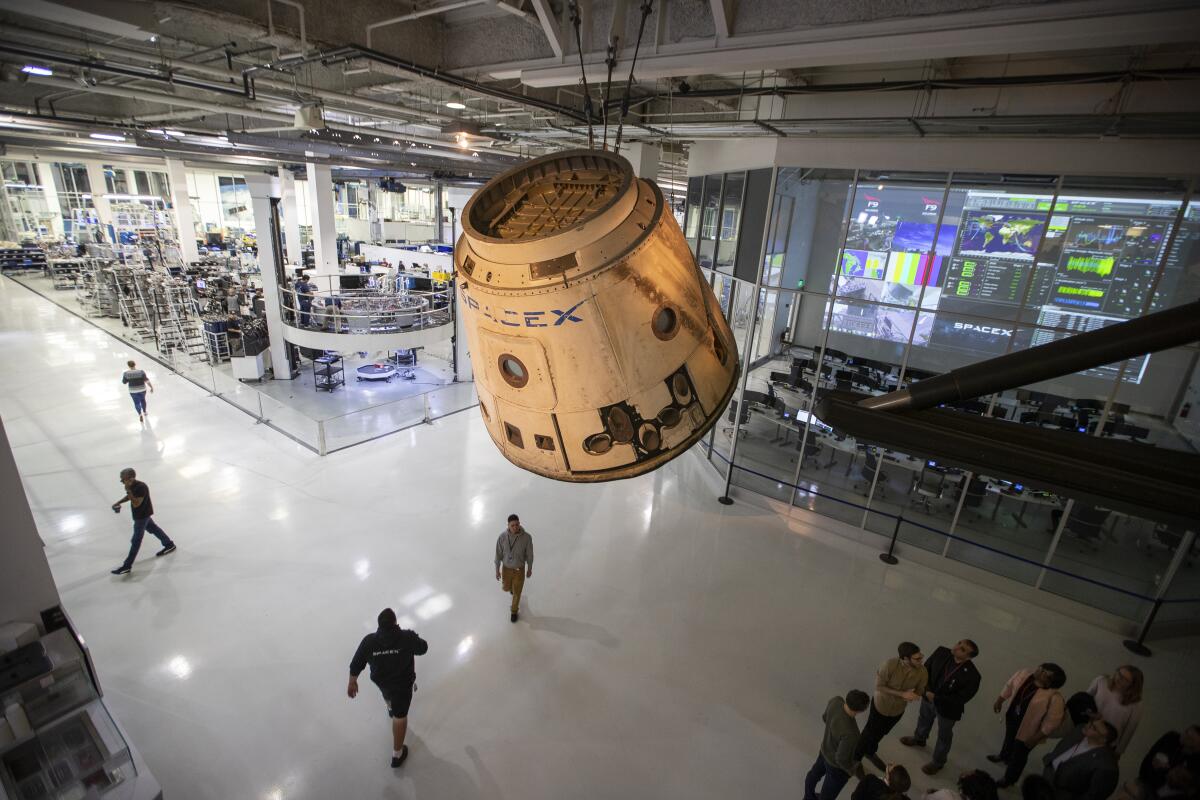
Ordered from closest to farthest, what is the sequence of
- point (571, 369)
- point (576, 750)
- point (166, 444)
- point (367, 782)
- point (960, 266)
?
1. point (571, 369)
2. point (367, 782)
3. point (576, 750)
4. point (166, 444)
5. point (960, 266)

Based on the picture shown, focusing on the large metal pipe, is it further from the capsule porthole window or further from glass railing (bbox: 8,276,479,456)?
glass railing (bbox: 8,276,479,456)

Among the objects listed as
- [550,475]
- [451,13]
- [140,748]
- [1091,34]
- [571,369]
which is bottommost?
[140,748]

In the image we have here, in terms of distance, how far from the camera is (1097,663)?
717cm

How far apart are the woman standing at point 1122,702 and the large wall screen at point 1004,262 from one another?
13.9 feet

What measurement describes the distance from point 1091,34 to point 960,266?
11.2 m

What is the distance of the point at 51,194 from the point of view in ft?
112

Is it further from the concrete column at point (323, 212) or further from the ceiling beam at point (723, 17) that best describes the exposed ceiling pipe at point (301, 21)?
the concrete column at point (323, 212)

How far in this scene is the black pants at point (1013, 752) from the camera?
5.12m

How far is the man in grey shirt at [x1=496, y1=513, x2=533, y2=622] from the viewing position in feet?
21.9

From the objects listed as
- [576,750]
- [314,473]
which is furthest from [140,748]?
[314,473]

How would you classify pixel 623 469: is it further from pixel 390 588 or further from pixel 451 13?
pixel 390 588

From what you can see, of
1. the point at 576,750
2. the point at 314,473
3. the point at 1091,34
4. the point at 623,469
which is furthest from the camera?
the point at 314,473

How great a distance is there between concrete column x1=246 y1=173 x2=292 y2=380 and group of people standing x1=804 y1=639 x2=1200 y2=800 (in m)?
14.9

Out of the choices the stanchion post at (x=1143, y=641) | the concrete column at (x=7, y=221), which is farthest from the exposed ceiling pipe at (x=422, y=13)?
the concrete column at (x=7, y=221)
